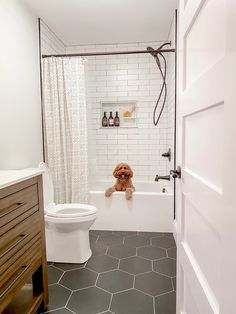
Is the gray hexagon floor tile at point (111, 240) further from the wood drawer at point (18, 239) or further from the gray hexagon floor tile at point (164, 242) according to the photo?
the wood drawer at point (18, 239)

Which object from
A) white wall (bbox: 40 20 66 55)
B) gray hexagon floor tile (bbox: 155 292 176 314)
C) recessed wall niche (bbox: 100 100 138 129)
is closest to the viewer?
gray hexagon floor tile (bbox: 155 292 176 314)

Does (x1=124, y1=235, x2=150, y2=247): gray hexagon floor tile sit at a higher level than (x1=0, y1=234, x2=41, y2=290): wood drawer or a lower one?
lower

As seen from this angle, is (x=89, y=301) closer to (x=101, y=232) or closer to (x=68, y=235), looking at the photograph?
(x=68, y=235)

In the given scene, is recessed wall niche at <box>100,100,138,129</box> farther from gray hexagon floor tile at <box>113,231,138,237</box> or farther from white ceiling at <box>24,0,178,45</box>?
gray hexagon floor tile at <box>113,231,138,237</box>

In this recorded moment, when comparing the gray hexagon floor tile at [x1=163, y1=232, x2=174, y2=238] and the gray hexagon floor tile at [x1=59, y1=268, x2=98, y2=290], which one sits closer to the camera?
the gray hexagon floor tile at [x1=59, y1=268, x2=98, y2=290]

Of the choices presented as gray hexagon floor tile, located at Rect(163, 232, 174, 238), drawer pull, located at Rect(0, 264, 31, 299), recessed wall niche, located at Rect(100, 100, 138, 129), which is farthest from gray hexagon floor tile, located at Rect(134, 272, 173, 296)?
recessed wall niche, located at Rect(100, 100, 138, 129)

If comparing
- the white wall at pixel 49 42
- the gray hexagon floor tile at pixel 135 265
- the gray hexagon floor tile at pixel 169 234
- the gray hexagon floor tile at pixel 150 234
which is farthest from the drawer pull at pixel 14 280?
the white wall at pixel 49 42

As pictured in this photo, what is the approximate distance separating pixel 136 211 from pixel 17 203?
1.74 metres

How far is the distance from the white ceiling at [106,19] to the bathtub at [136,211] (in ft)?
6.55

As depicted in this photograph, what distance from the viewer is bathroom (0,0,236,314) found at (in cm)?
81

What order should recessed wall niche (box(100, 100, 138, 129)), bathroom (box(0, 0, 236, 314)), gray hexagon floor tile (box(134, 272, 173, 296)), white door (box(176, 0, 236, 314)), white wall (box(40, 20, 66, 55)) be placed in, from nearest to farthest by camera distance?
white door (box(176, 0, 236, 314)) → bathroom (box(0, 0, 236, 314)) → gray hexagon floor tile (box(134, 272, 173, 296)) → white wall (box(40, 20, 66, 55)) → recessed wall niche (box(100, 100, 138, 129))

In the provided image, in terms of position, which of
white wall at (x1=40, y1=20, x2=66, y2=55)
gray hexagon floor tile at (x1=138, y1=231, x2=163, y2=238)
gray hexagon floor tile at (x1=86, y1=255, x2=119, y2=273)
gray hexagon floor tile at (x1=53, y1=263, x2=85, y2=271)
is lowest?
gray hexagon floor tile at (x1=53, y1=263, x2=85, y2=271)

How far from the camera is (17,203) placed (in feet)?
4.21

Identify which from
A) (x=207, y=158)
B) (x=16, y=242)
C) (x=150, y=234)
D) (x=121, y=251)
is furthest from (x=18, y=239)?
(x=150, y=234)
